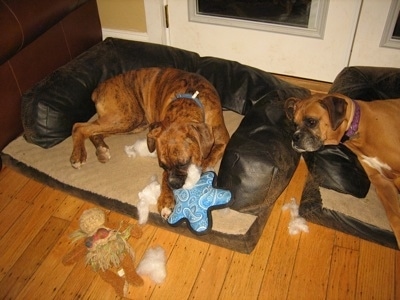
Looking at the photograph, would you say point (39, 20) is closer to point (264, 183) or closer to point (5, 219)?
point (5, 219)

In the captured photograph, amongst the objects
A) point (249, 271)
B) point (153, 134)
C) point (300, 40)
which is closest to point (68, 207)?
point (153, 134)

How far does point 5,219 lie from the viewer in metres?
2.63

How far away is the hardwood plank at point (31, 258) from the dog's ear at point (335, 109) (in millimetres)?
1971

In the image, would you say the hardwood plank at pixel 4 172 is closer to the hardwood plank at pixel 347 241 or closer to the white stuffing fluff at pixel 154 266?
the white stuffing fluff at pixel 154 266

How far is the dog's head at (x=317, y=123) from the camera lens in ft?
7.46

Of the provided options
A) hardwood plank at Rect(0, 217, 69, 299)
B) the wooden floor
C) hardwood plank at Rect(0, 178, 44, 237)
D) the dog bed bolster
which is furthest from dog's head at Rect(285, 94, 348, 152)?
hardwood plank at Rect(0, 178, 44, 237)

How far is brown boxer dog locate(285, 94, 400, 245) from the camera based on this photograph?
2.36 metres

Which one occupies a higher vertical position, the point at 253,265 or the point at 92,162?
the point at 92,162

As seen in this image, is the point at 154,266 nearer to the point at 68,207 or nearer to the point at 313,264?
the point at 68,207

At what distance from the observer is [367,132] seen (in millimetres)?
2432

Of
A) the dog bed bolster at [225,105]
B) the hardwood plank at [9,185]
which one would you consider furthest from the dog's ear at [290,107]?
the hardwood plank at [9,185]

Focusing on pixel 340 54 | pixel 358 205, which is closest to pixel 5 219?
pixel 358 205

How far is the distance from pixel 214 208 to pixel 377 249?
111 centimetres

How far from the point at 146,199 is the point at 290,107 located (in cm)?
122
